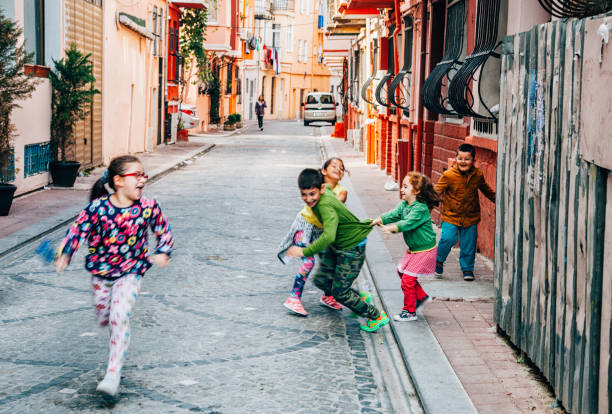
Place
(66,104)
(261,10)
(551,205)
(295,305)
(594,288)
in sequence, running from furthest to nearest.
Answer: (261,10)
(66,104)
(295,305)
(551,205)
(594,288)

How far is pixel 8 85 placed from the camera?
12.9 m

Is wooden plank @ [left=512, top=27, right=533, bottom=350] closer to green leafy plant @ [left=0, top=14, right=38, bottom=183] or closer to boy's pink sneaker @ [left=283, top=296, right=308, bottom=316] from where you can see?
boy's pink sneaker @ [left=283, top=296, right=308, bottom=316]

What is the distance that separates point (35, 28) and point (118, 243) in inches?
515

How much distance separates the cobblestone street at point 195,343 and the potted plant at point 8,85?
2717mm

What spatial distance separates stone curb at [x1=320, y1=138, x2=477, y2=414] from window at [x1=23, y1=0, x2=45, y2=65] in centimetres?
1035

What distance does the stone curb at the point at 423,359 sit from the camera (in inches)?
204

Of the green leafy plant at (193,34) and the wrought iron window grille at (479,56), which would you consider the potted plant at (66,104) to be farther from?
the green leafy plant at (193,34)

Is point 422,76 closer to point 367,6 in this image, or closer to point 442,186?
point 367,6

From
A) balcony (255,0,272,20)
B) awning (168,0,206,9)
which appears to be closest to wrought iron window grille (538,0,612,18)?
awning (168,0,206,9)

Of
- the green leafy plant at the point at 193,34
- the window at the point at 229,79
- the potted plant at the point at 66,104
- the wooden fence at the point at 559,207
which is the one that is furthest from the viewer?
the window at the point at 229,79

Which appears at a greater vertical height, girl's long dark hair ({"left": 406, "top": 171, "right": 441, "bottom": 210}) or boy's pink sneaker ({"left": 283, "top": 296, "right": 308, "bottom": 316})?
girl's long dark hair ({"left": 406, "top": 171, "right": 441, "bottom": 210})

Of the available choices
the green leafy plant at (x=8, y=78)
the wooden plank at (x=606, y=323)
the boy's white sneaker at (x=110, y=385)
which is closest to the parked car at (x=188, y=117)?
the green leafy plant at (x=8, y=78)

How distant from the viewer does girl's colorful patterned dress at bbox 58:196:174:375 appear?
528cm

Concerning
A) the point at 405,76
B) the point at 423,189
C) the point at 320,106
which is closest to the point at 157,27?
the point at 405,76
